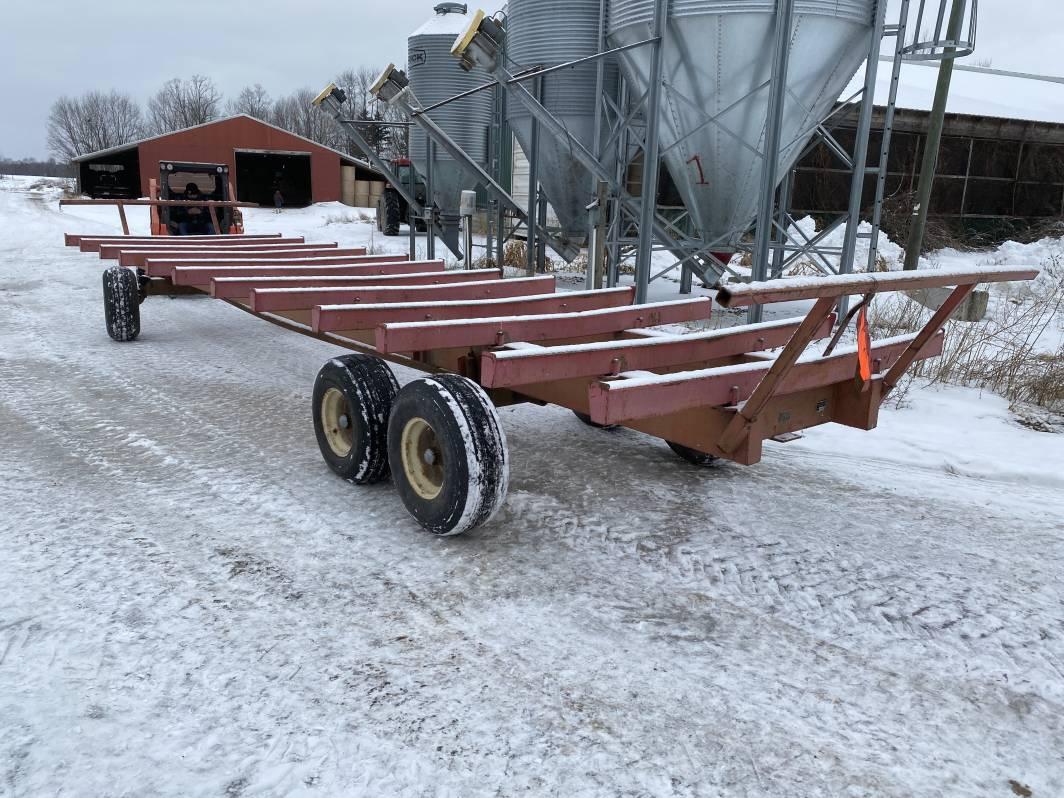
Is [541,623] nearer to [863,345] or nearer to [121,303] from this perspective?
[863,345]

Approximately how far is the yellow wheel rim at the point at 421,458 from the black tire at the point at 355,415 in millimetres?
302

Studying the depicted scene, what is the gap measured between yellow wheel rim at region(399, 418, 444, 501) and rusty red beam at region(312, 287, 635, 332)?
0.62 meters

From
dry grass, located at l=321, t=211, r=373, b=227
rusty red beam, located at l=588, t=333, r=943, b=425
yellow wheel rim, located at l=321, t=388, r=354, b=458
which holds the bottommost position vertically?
yellow wheel rim, located at l=321, t=388, r=354, b=458

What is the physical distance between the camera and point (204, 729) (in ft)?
7.27

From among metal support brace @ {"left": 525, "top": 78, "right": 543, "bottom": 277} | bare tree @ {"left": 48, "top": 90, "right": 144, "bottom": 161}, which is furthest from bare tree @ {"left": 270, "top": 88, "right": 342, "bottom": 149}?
metal support brace @ {"left": 525, "top": 78, "right": 543, "bottom": 277}

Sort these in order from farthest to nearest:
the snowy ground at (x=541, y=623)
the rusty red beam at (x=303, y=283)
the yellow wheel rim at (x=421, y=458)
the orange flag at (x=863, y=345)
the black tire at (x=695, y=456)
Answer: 1. the rusty red beam at (x=303, y=283)
2. the black tire at (x=695, y=456)
3. the yellow wheel rim at (x=421, y=458)
4. the orange flag at (x=863, y=345)
5. the snowy ground at (x=541, y=623)

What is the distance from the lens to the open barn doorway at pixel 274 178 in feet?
119

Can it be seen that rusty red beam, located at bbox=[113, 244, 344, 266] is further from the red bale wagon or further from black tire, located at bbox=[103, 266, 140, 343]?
the red bale wagon

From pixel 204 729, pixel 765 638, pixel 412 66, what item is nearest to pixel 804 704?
pixel 765 638

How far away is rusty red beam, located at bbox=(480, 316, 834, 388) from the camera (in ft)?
10.1

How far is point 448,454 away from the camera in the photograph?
321cm

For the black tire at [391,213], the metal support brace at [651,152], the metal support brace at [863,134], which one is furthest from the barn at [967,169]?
the black tire at [391,213]

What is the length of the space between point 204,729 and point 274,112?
89166 millimetres

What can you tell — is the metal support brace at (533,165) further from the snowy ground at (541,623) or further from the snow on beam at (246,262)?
the snowy ground at (541,623)
